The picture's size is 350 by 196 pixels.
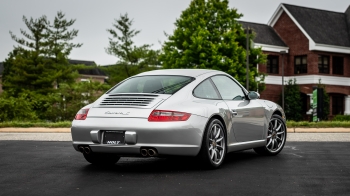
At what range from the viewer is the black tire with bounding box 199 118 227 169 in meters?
7.50

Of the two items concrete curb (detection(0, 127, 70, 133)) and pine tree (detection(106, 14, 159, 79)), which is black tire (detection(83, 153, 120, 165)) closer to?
concrete curb (detection(0, 127, 70, 133))

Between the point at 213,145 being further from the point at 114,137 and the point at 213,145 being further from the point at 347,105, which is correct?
the point at 347,105

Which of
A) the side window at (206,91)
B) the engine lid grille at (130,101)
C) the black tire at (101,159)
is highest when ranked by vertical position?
the side window at (206,91)

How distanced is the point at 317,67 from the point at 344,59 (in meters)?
3.35

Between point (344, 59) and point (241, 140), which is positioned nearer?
point (241, 140)

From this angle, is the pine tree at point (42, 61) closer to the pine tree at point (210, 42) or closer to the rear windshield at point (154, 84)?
the pine tree at point (210, 42)

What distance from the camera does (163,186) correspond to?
631 centimetres

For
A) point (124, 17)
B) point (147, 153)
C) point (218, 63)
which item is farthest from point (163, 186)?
point (124, 17)

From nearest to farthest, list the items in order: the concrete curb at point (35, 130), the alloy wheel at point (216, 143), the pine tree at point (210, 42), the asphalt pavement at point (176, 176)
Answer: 1. the asphalt pavement at point (176, 176)
2. the alloy wheel at point (216, 143)
3. the concrete curb at point (35, 130)
4. the pine tree at point (210, 42)

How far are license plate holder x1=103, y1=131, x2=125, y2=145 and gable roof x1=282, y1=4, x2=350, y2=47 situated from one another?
3515 centimetres

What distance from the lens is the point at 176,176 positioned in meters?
7.13

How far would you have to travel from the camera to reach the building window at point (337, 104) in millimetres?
42531

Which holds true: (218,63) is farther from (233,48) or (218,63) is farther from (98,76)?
(98,76)

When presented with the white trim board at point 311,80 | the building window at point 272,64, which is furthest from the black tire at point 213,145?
the building window at point 272,64
